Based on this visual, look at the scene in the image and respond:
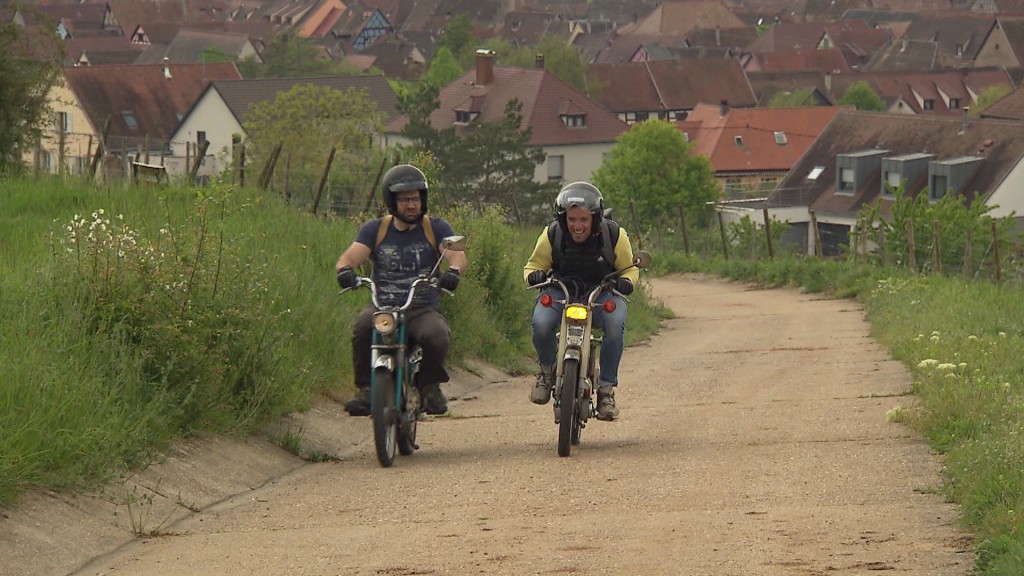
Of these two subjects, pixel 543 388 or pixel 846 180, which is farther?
pixel 846 180

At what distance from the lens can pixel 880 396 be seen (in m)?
14.4

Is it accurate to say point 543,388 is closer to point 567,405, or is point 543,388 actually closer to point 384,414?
point 567,405

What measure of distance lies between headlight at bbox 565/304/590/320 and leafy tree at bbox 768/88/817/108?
114692 millimetres

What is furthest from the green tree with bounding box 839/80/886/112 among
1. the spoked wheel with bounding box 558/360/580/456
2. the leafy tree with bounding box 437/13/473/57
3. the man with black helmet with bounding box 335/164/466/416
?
the spoked wheel with bounding box 558/360/580/456

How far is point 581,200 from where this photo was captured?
11492 millimetres

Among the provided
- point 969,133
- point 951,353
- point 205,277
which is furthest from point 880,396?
point 969,133

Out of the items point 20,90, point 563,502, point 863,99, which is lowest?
point 563,502

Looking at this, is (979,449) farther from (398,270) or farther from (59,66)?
(59,66)

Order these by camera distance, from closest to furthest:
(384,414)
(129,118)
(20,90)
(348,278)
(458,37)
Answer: (384,414), (348,278), (20,90), (129,118), (458,37)

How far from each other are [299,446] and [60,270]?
1.89m

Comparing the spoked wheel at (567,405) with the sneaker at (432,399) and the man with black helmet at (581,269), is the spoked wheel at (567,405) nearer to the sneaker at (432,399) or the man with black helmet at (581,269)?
the man with black helmet at (581,269)

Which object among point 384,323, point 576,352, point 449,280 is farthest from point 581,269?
point 384,323

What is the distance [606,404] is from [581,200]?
4.34 feet

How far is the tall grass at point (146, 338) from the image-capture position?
31.3 ft
